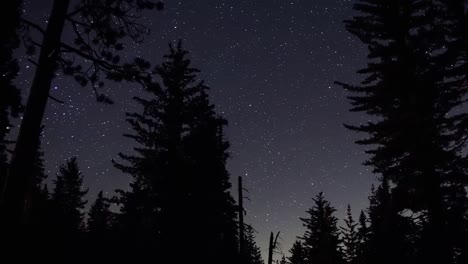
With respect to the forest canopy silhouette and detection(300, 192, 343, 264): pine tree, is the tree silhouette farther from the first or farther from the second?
detection(300, 192, 343, 264): pine tree

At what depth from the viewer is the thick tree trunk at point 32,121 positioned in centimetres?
669

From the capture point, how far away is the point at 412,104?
577 inches

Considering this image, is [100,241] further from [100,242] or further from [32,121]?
[32,121]

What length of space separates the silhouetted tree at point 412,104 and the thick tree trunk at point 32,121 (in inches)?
490

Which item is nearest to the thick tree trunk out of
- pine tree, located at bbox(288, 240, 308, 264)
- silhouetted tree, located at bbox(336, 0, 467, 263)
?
silhouetted tree, located at bbox(336, 0, 467, 263)

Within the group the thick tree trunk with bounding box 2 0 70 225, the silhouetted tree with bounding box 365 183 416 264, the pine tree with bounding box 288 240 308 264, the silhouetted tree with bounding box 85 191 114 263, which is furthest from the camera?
the pine tree with bounding box 288 240 308 264

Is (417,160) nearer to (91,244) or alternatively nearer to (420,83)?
(420,83)

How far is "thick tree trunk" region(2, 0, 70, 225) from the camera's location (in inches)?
263

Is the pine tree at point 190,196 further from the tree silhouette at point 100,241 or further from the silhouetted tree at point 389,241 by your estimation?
the silhouetted tree at point 389,241

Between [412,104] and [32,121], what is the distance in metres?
13.4

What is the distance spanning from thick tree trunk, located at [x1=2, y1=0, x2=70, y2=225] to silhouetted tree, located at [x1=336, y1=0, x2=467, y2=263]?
40.9 feet

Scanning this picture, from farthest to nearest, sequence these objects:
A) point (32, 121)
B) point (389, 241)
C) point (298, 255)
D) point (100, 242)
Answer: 1. point (298, 255)
2. point (389, 241)
3. point (100, 242)
4. point (32, 121)

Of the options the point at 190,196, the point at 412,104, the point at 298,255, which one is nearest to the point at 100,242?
the point at 190,196

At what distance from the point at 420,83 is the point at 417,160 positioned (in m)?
3.24
